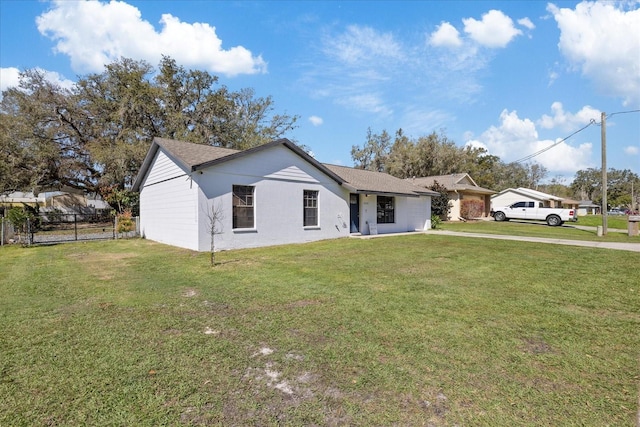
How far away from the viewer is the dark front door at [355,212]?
55.8ft

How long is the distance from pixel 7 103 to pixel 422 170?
40.0 metres

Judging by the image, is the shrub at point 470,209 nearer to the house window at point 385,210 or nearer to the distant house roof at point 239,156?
the distant house roof at point 239,156

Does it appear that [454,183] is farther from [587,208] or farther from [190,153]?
[587,208]

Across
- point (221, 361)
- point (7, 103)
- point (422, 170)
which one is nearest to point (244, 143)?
point (7, 103)

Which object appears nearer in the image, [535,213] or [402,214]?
[402,214]

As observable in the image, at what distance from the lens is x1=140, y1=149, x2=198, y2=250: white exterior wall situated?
11945 millimetres

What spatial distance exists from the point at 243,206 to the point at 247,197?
0.40 m

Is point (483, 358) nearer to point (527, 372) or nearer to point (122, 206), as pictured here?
point (527, 372)

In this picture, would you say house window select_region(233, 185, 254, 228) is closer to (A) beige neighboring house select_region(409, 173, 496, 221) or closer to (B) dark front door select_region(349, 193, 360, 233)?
(B) dark front door select_region(349, 193, 360, 233)

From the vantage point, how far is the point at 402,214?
64.4ft

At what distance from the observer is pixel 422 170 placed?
41.6 meters

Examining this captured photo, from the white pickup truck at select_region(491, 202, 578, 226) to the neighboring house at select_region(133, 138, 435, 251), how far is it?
15.8 meters

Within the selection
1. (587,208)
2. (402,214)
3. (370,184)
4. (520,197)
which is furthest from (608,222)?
(587,208)

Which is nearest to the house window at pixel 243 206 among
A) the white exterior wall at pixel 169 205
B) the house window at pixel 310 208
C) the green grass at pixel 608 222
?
the white exterior wall at pixel 169 205
